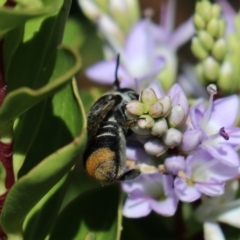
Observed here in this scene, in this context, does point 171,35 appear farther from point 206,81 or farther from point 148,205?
point 148,205

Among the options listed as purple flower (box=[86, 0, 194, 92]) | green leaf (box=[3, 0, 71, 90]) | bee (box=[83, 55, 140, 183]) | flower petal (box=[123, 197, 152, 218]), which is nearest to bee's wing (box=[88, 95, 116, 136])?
bee (box=[83, 55, 140, 183])

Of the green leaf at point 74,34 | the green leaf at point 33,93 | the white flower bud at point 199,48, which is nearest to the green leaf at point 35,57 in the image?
the green leaf at point 33,93

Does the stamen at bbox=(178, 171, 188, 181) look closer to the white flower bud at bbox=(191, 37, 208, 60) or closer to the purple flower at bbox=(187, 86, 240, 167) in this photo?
the purple flower at bbox=(187, 86, 240, 167)

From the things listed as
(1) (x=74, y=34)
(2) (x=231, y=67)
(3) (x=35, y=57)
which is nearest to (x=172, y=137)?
(3) (x=35, y=57)

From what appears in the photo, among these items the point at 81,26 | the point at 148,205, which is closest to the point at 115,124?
the point at 148,205

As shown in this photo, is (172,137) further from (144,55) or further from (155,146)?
(144,55)

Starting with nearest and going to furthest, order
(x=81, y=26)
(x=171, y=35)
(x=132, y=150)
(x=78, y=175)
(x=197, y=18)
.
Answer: (x=132, y=150) → (x=197, y=18) → (x=78, y=175) → (x=171, y=35) → (x=81, y=26)
